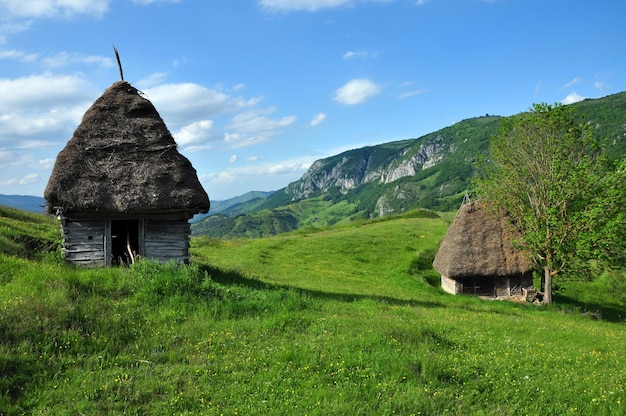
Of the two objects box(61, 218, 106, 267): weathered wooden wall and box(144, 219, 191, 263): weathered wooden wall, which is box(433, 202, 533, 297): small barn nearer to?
box(144, 219, 191, 263): weathered wooden wall

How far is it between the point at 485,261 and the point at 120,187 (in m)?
22.8

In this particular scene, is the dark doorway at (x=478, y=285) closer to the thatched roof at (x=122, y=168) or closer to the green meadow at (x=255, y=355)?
the green meadow at (x=255, y=355)

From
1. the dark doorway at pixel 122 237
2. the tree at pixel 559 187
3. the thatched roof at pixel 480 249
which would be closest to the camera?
the dark doorway at pixel 122 237

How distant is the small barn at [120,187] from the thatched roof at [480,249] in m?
18.5

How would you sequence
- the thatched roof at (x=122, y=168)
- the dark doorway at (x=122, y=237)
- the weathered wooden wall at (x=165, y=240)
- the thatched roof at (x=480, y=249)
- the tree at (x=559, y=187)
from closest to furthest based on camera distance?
the thatched roof at (x=122, y=168), the weathered wooden wall at (x=165, y=240), the dark doorway at (x=122, y=237), the tree at (x=559, y=187), the thatched roof at (x=480, y=249)

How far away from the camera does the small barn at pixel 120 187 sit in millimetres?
16156

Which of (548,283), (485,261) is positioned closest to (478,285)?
(485,261)

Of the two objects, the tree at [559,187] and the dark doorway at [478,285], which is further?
the dark doorway at [478,285]

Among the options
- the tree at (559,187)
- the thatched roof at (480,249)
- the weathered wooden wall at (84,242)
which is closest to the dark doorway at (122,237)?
the weathered wooden wall at (84,242)

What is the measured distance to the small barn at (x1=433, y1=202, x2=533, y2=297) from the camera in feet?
90.1

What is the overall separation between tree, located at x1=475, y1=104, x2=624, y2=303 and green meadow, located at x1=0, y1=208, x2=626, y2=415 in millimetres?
9685

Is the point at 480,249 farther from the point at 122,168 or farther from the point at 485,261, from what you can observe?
the point at 122,168

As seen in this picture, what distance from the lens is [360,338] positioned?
10297mm

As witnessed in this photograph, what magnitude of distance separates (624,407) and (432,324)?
568 cm
